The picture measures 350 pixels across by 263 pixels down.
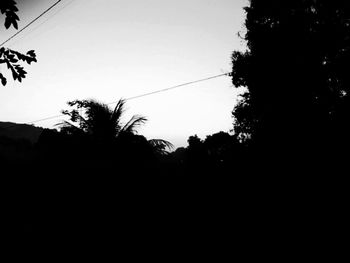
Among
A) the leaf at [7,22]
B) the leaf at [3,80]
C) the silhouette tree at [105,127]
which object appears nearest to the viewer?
the leaf at [7,22]

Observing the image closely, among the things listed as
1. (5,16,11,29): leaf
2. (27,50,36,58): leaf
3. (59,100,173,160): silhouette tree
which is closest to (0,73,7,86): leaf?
(27,50,36,58): leaf

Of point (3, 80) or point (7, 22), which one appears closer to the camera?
point (7, 22)

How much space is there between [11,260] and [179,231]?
3.43 metres

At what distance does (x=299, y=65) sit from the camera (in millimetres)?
10781

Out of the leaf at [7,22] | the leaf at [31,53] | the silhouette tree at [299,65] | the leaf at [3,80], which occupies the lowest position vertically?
the leaf at [3,80]

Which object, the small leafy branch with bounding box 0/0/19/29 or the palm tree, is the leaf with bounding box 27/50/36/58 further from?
the palm tree

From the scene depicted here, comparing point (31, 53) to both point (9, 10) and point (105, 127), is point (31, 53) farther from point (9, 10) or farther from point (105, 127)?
point (105, 127)

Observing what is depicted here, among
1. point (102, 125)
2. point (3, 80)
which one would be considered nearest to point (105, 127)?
point (102, 125)

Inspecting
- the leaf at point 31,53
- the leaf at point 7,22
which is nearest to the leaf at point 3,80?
the leaf at point 31,53

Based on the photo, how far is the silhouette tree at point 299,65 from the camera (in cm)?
1018

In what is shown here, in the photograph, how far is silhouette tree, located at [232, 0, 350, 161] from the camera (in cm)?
1018

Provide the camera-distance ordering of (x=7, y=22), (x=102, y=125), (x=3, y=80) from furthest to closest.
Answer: (x=102, y=125), (x=3, y=80), (x=7, y=22)

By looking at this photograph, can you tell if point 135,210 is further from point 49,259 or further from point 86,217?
point 49,259

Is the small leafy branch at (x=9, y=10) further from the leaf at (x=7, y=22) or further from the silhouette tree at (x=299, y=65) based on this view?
the silhouette tree at (x=299, y=65)
